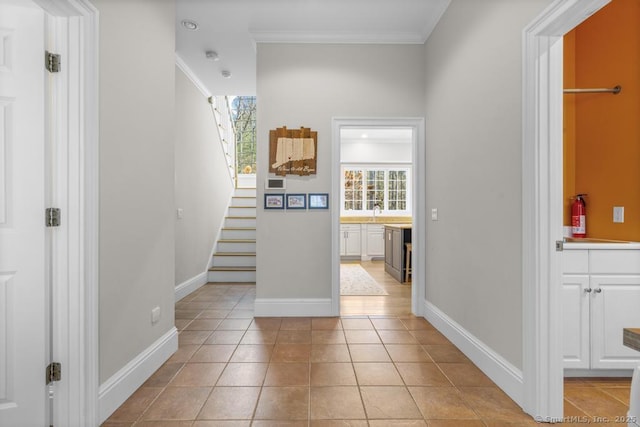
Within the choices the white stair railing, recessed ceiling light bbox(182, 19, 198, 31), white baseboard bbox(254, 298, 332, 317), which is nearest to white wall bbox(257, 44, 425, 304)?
white baseboard bbox(254, 298, 332, 317)

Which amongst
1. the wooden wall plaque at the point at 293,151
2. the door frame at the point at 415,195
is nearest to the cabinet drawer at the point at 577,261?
the door frame at the point at 415,195

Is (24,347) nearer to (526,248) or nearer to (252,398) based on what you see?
(252,398)

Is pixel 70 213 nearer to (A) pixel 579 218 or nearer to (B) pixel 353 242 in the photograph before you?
(A) pixel 579 218

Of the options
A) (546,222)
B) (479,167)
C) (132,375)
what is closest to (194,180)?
(132,375)

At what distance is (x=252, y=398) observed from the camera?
1952 millimetres

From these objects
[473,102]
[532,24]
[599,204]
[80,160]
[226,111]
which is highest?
[226,111]

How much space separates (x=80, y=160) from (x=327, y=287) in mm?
2598

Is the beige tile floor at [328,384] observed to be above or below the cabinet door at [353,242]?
below

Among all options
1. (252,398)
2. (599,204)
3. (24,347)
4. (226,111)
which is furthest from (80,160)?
(226,111)

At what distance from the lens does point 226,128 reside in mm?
6684

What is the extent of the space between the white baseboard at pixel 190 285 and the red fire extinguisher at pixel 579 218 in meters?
4.35

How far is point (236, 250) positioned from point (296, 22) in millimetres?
3671

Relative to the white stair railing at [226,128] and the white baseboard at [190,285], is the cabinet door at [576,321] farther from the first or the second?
the white stair railing at [226,128]

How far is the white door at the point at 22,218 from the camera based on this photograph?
148cm
